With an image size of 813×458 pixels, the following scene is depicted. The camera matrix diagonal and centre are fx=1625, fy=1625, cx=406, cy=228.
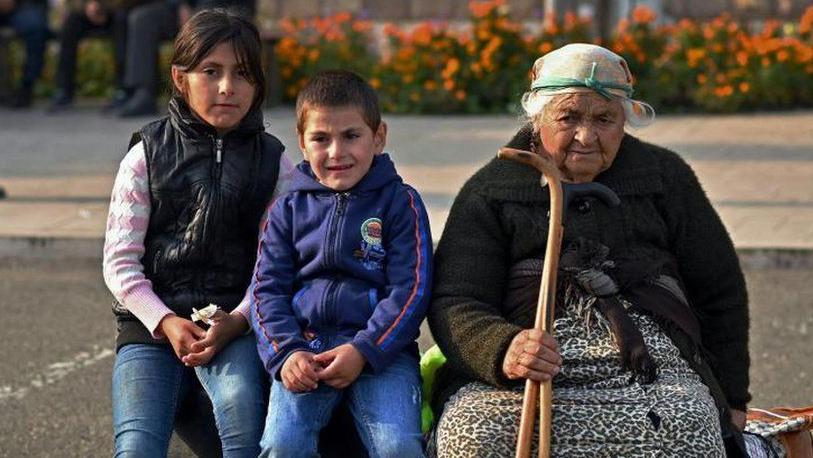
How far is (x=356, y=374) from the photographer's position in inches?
153

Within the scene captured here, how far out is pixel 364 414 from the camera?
390 centimetres

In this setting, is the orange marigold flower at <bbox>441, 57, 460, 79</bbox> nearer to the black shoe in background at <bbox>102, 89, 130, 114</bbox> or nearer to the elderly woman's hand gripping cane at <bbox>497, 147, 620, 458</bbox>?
the black shoe in background at <bbox>102, 89, 130, 114</bbox>

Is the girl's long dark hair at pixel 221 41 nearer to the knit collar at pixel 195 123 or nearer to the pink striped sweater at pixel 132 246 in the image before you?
the knit collar at pixel 195 123

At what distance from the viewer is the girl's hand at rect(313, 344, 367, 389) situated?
3.86 meters

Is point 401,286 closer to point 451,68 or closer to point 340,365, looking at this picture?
point 340,365

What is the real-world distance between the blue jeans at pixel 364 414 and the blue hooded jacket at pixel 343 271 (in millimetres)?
56

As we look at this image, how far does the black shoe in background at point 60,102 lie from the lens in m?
14.7

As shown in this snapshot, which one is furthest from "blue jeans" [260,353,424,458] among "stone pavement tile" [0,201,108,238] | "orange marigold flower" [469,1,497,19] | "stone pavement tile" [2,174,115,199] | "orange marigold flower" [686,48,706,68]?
"orange marigold flower" [469,1,497,19]

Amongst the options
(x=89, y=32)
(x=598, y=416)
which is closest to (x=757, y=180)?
(x=598, y=416)

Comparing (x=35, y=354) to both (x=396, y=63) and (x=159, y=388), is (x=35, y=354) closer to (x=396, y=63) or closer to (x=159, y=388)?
(x=159, y=388)

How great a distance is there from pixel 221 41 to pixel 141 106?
10.0 meters

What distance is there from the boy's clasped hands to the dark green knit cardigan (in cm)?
27

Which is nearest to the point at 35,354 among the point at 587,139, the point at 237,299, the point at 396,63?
the point at 237,299

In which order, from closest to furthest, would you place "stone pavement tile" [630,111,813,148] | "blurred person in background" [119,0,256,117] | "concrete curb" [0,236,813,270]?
1. "concrete curb" [0,236,813,270]
2. "stone pavement tile" [630,111,813,148]
3. "blurred person in background" [119,0,256,117]
